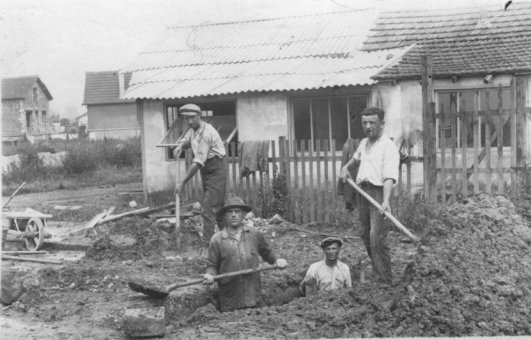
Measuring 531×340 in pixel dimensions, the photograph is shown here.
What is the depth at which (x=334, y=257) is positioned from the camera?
624 cm

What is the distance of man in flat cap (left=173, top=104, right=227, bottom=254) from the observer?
25.7 feet

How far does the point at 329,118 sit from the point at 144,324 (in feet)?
26.4

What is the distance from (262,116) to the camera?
12547 millimetres

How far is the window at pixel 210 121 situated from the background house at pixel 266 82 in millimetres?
22

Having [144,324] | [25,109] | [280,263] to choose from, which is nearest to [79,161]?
→ [280,263]

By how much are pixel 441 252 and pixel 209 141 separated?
3664mm

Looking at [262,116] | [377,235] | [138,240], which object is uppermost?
[262,116]

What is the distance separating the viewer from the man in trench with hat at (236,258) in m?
6.08

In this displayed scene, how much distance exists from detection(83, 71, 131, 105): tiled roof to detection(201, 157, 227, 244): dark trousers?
103ft

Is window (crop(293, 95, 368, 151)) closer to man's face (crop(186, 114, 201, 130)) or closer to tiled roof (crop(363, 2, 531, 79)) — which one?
tiled roof (crop(363, 2, 531, 79))

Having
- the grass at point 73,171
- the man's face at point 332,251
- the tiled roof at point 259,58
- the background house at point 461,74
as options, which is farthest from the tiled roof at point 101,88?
the man's face at point 332,251

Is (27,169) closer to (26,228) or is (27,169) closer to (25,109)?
(26,228)

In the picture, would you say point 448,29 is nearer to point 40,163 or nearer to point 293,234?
point 293,234

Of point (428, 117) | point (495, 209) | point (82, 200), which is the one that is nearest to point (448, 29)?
point (428, 117)
